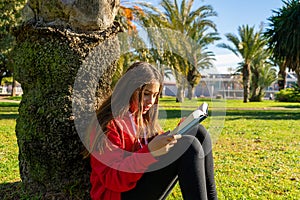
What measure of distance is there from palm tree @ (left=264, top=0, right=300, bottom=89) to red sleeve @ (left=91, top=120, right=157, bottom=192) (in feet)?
67.5

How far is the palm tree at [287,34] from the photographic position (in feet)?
66.9

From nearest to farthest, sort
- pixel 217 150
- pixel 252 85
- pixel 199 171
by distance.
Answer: pixel 199 171, pixel 217 150, pixel 252 85

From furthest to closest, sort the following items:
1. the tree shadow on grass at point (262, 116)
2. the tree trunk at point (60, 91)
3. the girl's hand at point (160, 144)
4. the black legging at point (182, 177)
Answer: the tree shadow on grass at point (262, 116)
the tree trunk at point (60, 91)
the black legging at point (182, 177)
the girl's hand at point (160, 144)

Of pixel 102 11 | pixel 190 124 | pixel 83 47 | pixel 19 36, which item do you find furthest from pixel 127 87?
pixel 19 36

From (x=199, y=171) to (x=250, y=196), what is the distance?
4.87 ft

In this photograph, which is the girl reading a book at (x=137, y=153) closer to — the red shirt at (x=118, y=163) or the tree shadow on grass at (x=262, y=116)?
the red shirt at (x=118, y=163)

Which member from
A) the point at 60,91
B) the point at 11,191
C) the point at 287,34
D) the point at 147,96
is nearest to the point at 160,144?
the point at 147,96

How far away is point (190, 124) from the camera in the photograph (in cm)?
192

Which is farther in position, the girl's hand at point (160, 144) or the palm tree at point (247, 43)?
the palm tree at point (247, 43)

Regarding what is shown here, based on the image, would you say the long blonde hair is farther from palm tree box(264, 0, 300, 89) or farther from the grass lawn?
palm tree box(264, 0, 300, 89)

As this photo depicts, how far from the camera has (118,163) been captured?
1773mm

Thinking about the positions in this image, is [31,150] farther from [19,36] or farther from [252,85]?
[252,85]

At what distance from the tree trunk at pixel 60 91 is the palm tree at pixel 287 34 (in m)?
20.0


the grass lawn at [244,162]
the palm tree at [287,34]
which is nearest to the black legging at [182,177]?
the grass lawn at [244,162]
